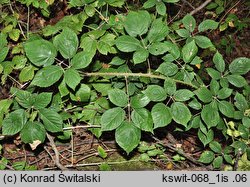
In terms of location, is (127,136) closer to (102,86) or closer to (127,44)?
(127,44)

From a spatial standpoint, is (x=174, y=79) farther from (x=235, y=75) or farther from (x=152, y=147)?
(x=152, y=147)

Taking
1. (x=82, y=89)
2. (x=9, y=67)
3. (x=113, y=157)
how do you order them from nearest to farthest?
(x=82, y=89) < (x=9, y=67) < (x=113, y=157)

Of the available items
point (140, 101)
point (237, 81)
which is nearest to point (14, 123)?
point (140, 101)

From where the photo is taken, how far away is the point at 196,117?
6.52 feet

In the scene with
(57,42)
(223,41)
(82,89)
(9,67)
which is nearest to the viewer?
(57,42)

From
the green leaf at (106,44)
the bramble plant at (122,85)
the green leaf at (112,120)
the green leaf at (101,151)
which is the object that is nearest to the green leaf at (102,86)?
the bramble plant at (122,85)

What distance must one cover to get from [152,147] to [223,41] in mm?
A: 1291

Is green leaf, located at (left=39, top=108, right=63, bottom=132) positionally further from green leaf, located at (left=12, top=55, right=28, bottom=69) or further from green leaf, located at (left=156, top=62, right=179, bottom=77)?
green leaf, located at (left=156, top=62, right=179, bottom=77)

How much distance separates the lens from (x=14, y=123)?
1.70 metres

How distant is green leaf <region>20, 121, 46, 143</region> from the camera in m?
1.72

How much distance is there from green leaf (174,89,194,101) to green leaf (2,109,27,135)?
779 mm

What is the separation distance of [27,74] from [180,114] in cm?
86

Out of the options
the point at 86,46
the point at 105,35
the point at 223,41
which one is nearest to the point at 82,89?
the point at 86,46

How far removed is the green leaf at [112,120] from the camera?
1638 millimetres
